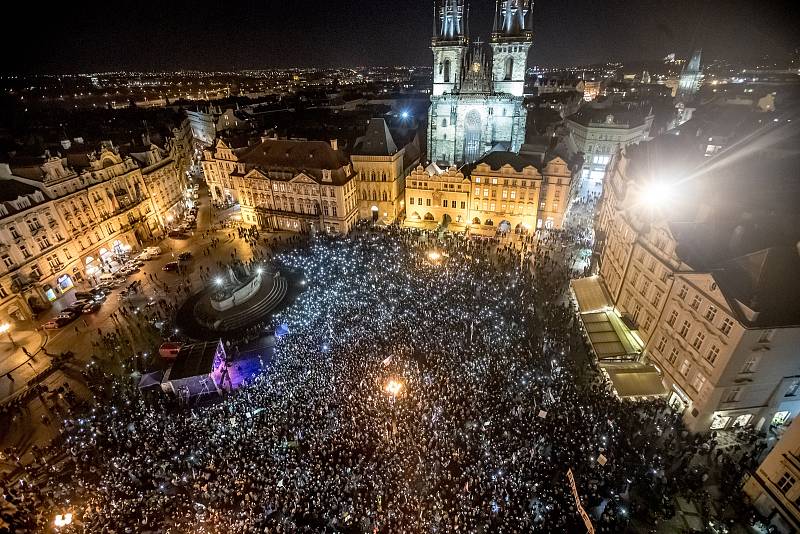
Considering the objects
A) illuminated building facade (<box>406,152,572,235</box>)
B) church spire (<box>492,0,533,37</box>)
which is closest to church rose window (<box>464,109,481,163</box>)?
illuminated building facade (<box>406,152,572,235</box>)

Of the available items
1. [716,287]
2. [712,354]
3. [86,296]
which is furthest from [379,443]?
[86,296]

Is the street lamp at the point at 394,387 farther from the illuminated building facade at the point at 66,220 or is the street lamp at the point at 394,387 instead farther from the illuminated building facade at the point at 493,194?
the illuminated building facade at the point at 66,220

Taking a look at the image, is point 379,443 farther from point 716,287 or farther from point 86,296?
point 86,296

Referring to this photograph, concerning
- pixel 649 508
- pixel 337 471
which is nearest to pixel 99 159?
pixel 337 471

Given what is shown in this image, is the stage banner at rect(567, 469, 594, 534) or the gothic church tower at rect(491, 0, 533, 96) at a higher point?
A: the gothic church tower at rect(491, 0, 533, 96)

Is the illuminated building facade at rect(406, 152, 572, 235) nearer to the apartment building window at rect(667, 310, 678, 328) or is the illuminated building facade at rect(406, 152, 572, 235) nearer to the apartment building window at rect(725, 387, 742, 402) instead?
the apartment building window at rect(667, 310, 678, 328)

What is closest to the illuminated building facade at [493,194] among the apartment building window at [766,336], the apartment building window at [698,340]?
the apartment building window at [698,340]
